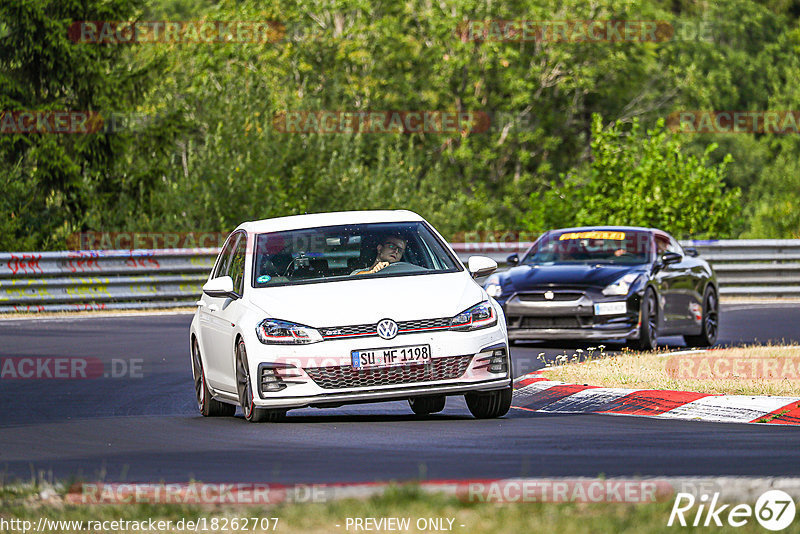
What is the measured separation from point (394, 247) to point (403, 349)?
4.65ft

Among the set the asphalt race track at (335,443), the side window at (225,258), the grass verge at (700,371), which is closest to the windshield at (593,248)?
the grass verge at (700,371)

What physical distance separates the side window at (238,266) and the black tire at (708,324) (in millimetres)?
8399

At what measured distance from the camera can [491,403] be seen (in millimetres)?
11109

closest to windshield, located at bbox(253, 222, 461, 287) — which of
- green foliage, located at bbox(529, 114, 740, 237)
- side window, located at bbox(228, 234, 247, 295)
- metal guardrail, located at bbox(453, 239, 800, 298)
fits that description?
side window, located at bbox(228, 234, 247, 295)

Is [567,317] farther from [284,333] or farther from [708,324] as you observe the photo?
[284,333]

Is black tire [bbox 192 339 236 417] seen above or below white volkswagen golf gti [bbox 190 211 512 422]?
below

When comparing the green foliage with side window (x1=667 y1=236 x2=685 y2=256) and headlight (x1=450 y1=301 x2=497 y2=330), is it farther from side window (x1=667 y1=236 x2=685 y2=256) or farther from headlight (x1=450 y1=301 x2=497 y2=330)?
headlight (x1=450 y1=301 x2=497 y2=330)

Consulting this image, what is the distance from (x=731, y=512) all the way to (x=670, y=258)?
1262cm

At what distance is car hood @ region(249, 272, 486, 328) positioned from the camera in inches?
417

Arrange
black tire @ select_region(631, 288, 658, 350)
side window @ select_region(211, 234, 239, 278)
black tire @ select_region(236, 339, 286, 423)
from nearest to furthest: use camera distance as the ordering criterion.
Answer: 1. black tire @ select_region(236, 339, 286, 423)
2. side window @ select_region(211, 234, 239, 278)
3. black tire @ select_region(631, 288, 658, 350)

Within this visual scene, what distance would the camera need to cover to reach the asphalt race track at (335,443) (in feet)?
26.0

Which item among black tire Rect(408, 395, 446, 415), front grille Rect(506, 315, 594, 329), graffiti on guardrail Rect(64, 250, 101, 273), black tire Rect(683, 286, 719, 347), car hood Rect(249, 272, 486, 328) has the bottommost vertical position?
graffiti on guardrail Rect(64, 250, 101, 273)

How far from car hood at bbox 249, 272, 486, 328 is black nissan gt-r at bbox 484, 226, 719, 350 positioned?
Answer: 660 centimetres

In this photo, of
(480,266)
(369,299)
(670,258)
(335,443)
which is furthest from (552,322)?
(335,443)
